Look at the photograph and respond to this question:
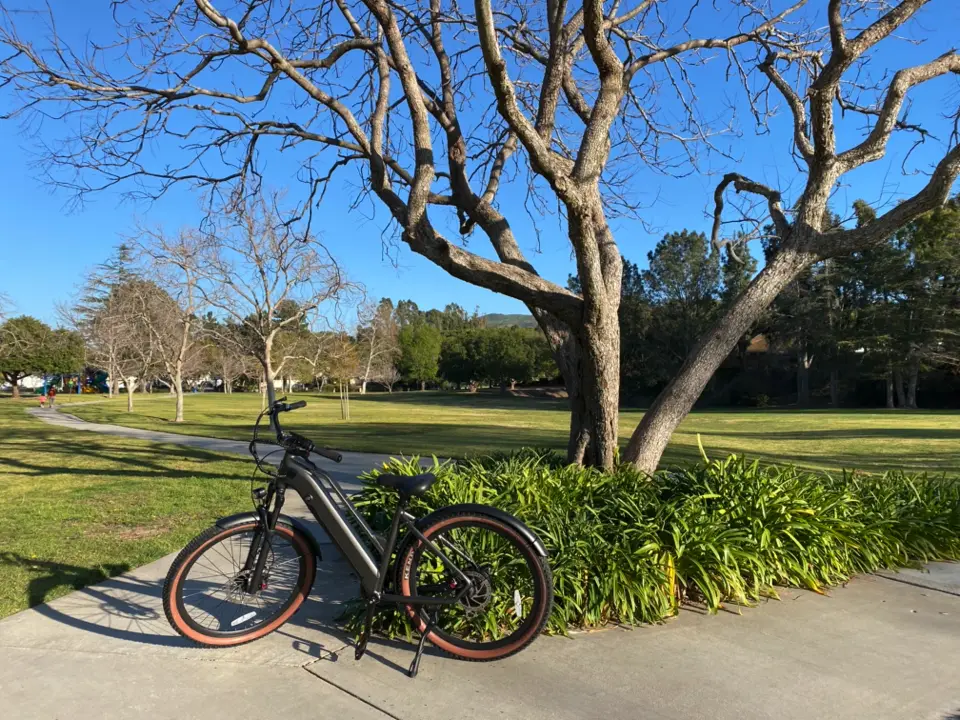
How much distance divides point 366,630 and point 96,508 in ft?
17.8

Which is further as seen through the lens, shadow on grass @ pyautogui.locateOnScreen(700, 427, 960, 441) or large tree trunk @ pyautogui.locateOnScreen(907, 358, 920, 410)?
large tree trunk @ pyautogui.locateOnScreen(907, 358, 920, 410)

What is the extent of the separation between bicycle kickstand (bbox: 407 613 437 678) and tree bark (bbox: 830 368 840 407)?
5206cm

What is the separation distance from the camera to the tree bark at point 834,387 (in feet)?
159

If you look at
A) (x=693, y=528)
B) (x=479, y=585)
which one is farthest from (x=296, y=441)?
(x=693, y=528)

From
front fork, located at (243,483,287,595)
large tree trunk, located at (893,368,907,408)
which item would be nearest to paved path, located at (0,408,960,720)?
front fork, located at (243,483,287,595)

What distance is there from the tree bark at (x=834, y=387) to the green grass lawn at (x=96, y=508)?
4782 cm

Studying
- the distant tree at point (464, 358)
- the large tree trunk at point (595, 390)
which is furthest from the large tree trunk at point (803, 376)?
the large tree trunk at point (595, 390)

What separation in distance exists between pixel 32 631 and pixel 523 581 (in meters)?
2.79

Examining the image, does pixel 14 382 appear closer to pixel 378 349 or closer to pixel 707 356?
pixel 378 349

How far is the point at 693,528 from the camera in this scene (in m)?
4.11

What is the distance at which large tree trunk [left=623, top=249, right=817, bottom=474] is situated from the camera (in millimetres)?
5875

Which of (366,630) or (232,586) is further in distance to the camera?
(232,586)

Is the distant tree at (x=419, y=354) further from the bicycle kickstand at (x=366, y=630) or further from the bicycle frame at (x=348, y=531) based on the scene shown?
the bicycle kickstand at (x=366, y=630)

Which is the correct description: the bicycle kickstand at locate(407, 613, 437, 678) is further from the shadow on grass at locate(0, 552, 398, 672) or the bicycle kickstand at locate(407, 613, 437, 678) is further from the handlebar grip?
the handlebar grip
